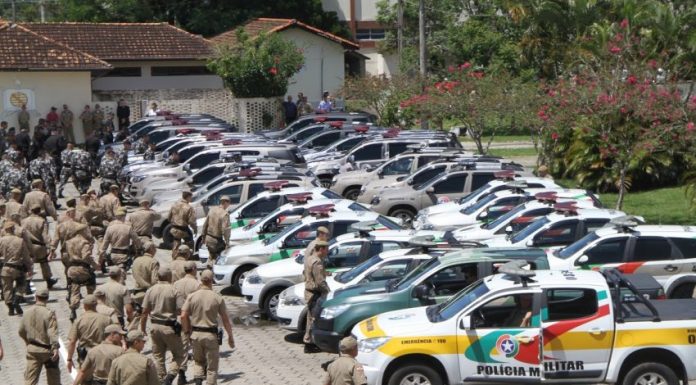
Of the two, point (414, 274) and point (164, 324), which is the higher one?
point (414, 274)

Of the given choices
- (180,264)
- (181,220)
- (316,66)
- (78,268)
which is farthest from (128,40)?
(180,264)

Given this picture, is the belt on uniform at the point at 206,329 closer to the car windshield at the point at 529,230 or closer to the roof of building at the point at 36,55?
the car windshield at the point at 529,230

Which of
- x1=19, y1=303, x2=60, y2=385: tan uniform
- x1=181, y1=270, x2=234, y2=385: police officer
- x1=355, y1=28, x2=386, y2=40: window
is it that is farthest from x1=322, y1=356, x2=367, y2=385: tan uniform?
x1=355, y1=28, x2=386, y2=40: window

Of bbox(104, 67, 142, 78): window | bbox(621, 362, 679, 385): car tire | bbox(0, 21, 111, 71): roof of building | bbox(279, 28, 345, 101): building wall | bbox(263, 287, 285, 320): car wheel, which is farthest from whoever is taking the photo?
bbox(279, 28, 345, 101): building wall

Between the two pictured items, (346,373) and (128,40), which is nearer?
(346,373)

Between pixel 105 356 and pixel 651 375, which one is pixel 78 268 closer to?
pixel 105 356

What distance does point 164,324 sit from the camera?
51.0 feet

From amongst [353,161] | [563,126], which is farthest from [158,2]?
[563,126]

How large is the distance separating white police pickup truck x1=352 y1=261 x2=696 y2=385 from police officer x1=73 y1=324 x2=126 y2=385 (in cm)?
277

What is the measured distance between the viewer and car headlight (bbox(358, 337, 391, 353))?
46.5 ft

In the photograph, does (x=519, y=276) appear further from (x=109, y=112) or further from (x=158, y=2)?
(x=158, y=2)

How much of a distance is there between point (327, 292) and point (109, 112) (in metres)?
27.7

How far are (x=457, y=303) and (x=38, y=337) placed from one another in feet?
15.8

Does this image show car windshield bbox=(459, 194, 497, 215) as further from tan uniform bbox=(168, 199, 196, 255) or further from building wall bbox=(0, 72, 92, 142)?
building wall bbox=(0, 72, 92, 142)
